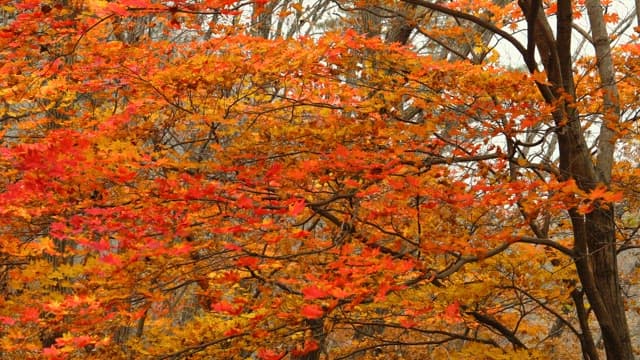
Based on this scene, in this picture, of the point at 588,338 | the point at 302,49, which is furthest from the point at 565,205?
the point at 302,49

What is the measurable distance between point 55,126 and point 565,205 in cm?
518

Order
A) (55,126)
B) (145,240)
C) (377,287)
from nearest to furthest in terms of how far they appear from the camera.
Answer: (377,287), (145,240), (55,126)

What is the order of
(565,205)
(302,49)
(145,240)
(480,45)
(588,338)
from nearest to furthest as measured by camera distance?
(565,205), (145,240), (302,49), (588,338), (480,45)

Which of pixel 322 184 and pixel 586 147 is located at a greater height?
pixel 586 147

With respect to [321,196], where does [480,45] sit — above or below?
above

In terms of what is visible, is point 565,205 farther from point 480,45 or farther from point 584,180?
point 480,45

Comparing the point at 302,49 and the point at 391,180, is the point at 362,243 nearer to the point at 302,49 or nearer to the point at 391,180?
the point at 391,180

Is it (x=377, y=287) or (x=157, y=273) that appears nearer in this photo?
(x=377, y=287)

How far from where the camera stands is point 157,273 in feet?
12.8

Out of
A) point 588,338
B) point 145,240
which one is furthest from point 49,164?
point 588,338

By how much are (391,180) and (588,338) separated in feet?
7.53

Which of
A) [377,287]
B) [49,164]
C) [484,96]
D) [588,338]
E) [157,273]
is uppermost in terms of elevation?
[484,96]

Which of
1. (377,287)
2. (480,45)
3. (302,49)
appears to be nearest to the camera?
(377,287)

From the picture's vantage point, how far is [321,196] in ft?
16.4
